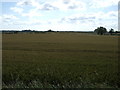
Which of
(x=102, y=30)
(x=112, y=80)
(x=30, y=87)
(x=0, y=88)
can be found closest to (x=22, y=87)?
(x=30, y=87)

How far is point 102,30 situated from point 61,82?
9860 centimetres

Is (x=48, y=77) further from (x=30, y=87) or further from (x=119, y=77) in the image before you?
(x=119, y=77)

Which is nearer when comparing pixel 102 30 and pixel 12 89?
pixel 12 89

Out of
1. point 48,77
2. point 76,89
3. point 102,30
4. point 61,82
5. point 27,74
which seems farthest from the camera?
point 102,30

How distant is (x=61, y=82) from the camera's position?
8.98 metres

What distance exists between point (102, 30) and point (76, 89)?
10021 cm

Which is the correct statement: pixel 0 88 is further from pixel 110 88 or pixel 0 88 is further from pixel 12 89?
pixel 110 88

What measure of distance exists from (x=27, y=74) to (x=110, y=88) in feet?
14.1

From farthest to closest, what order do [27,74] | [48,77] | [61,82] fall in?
[27,74] < [48,77] < [61,82]

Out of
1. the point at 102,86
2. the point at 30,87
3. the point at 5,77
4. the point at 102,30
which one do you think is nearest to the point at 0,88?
the point at 30,87

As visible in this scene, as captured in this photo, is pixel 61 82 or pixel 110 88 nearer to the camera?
pixel 110 88

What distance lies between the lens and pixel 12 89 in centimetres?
733

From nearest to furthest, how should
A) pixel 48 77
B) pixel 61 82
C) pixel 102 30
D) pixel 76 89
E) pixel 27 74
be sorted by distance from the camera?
pixel 76 89 → pixel 61 82 → pixel 48 77 → pixel 27 74 → pixel 102 30

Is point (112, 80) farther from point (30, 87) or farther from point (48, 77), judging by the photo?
point (30, 87)
